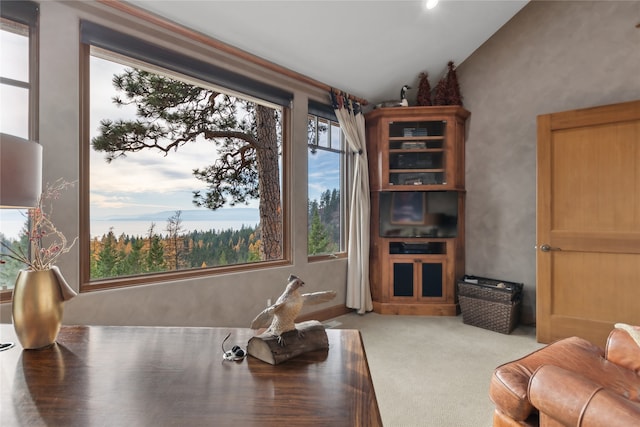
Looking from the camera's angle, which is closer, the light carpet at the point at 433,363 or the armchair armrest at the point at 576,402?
the armchair armrest at the point at 576,402

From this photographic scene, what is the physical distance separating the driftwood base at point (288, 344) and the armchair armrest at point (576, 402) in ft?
2.29

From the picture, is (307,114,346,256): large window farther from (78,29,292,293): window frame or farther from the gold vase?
the gold vase

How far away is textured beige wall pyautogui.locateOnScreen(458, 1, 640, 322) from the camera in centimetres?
327

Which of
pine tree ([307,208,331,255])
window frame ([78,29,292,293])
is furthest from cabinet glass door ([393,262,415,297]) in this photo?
window frame ([78,29,292,293])

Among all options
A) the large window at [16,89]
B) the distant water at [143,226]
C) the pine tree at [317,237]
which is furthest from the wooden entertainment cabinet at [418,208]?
the large window at [16,89]

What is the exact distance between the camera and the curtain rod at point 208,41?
7.81ft

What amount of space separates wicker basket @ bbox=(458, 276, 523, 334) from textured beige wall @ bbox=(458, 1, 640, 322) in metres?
0.29

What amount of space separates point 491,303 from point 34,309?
3650 millimetres

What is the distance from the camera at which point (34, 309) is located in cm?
114

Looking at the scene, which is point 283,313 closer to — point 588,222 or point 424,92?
point 588,222

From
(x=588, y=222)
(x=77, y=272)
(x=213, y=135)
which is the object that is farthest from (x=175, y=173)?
(x=588, y=222)

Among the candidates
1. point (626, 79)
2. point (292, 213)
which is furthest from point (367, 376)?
point (626, 79)

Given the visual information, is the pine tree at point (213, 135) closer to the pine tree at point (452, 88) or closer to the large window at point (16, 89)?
the large window at point (16, 89)

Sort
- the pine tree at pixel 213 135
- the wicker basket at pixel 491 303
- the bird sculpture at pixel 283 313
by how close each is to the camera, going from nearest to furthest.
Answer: the bird sculpture at pixel 283 313 → the pine tree at pixel 213 135 → the wicker basket at pixel 491 303
